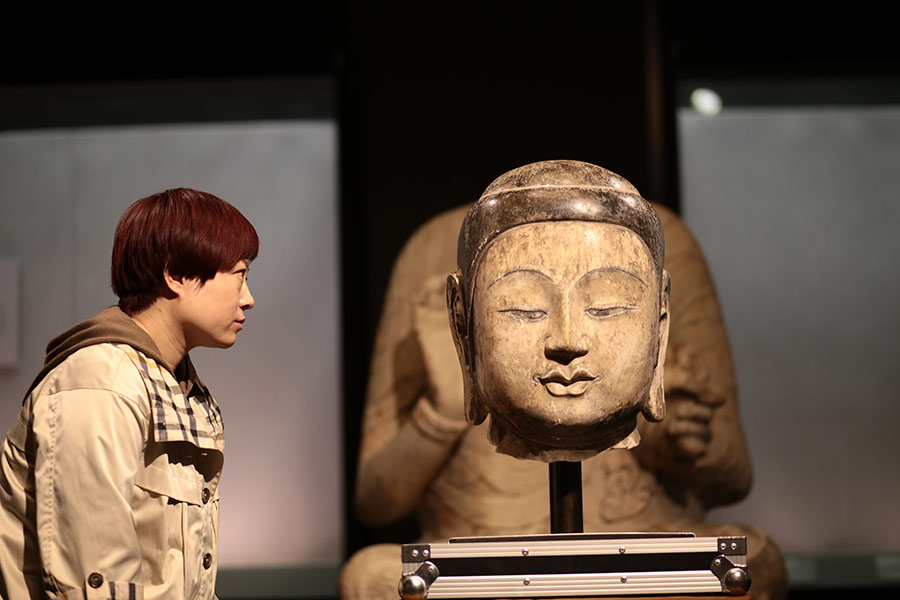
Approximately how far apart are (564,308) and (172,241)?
2.60 ft

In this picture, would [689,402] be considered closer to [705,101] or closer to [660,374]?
[660,374]

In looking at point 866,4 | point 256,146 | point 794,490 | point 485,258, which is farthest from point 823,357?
point 485,258

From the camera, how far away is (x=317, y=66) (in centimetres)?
489

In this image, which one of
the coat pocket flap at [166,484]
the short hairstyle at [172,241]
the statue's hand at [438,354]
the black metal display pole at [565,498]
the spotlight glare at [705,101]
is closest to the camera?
the coat pocket flap at [166,484]

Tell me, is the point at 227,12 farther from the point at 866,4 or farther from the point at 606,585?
the point at 606,585

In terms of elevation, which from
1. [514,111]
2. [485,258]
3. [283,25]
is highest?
[283,25]

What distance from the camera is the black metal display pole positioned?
2.52 meters

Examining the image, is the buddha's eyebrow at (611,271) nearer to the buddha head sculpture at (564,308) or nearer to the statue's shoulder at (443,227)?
the buddha head sculpture at (564,308)

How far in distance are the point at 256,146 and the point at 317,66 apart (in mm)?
476

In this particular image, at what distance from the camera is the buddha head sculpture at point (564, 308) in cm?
241

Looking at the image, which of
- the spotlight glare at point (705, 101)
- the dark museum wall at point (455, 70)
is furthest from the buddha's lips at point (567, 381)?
the spotlight glare at point (705, 101)

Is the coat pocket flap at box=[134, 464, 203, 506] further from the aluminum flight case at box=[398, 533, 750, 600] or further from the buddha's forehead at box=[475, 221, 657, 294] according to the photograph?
the buddha's forehead at box=[475, 221, 657, 294]

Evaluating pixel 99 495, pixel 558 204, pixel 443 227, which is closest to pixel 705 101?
pixel 443 227

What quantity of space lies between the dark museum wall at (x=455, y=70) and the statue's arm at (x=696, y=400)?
70 centimetres
